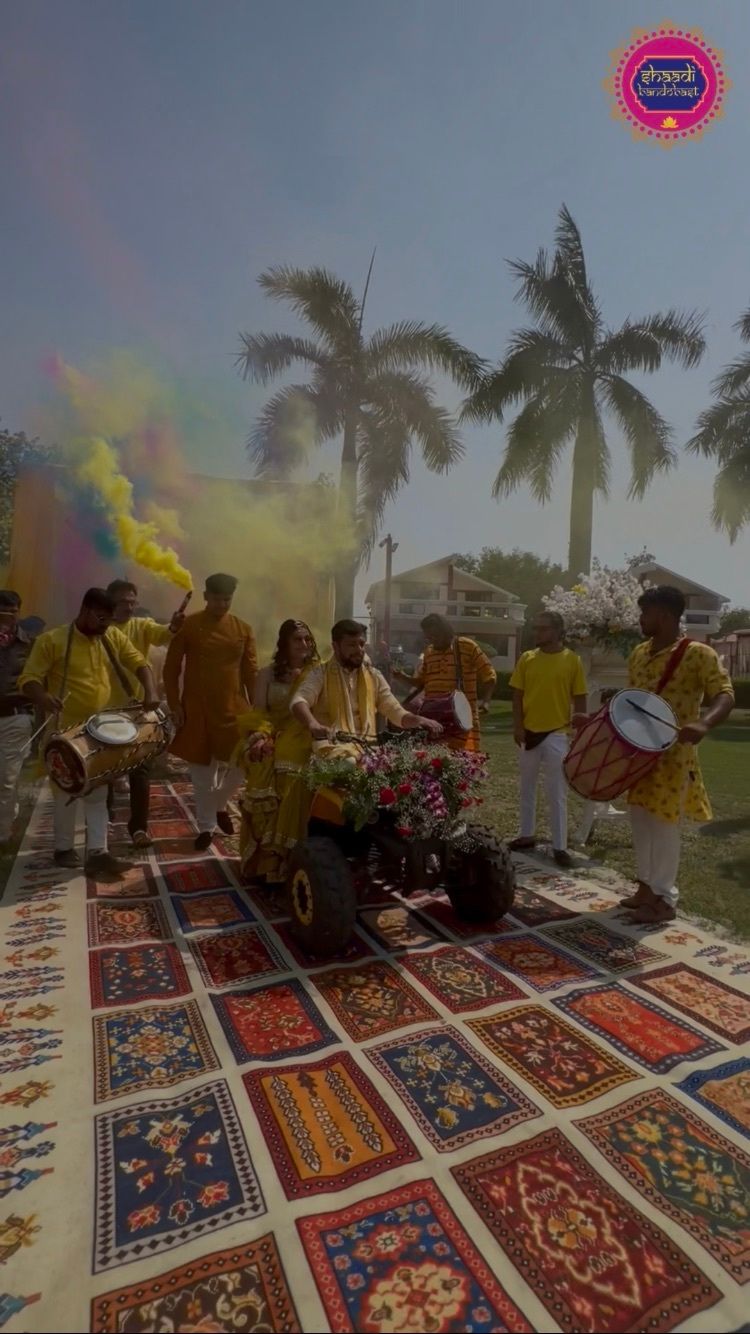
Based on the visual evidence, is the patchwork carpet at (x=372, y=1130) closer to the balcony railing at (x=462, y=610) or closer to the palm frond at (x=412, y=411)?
the palm frond at (x=412, y=411)

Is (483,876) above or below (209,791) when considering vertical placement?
below

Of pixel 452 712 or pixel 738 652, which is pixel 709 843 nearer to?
pixel 452 712

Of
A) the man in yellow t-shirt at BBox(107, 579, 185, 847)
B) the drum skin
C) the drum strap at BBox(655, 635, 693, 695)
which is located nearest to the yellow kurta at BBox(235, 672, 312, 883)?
the man in yellow t-shirt at BBox(107, 579, 185, 847)

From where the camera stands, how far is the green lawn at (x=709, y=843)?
496 centimetres

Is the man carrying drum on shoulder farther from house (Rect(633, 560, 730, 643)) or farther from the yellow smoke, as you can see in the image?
house (Rect(633, 560, 730, 643))

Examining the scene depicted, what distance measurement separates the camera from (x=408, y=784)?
12.5 ft

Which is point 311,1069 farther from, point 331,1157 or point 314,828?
point 314,828

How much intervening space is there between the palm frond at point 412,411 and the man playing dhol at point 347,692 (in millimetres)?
15770

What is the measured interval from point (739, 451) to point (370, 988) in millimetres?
25562

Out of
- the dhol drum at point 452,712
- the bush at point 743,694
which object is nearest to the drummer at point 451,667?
the dhol drum at point 452,712

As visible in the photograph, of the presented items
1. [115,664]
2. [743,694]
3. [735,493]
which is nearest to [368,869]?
[115,664]

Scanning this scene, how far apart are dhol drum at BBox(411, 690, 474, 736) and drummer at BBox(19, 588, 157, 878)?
88.2 inches

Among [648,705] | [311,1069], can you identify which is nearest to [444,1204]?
[311,1069]

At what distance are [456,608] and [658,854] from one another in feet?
131
